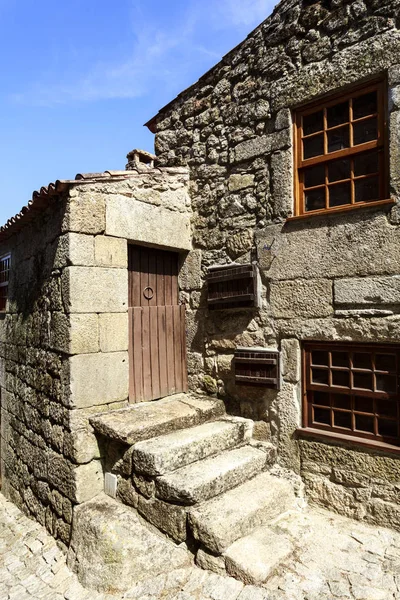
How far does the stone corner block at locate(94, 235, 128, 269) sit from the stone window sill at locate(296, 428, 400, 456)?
2.28m

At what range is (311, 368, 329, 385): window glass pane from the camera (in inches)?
134

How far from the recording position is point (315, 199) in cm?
349

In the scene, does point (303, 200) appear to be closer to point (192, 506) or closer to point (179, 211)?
point (179, 211)

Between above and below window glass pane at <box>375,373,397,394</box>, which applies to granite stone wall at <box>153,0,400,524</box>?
above

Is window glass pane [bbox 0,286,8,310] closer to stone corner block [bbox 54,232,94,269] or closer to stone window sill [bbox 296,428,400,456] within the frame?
stone corner block [bbox 54,232,94,269]

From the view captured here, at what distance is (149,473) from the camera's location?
3.03 meters

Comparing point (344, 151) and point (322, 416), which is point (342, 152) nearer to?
point (344, 151)

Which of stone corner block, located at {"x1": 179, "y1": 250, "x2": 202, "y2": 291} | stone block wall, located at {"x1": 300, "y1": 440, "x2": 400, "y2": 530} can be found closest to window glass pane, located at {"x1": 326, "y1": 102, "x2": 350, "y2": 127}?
stone corner block, located at {"x1": 179, "y1": 250, "x2": 202, "y2": 291}

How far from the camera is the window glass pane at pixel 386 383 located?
119 inches

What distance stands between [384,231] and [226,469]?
2252mm

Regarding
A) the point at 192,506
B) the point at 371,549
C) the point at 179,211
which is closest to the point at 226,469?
the point at 192,506

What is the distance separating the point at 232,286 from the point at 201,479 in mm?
1786

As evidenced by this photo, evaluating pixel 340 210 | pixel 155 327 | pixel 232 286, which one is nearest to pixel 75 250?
pixel 155 327

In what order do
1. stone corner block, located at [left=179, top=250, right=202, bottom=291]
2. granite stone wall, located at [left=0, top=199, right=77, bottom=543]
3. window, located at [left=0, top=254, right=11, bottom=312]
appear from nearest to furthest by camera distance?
1. granite stone wall, located at [left=0, top=199, right=77, bottom=543]
2. stone corner block, located at [left=179, top=250, right=202, bottom=291]
3. window, located at [left=0, top=254, right=11, bottom=312]
